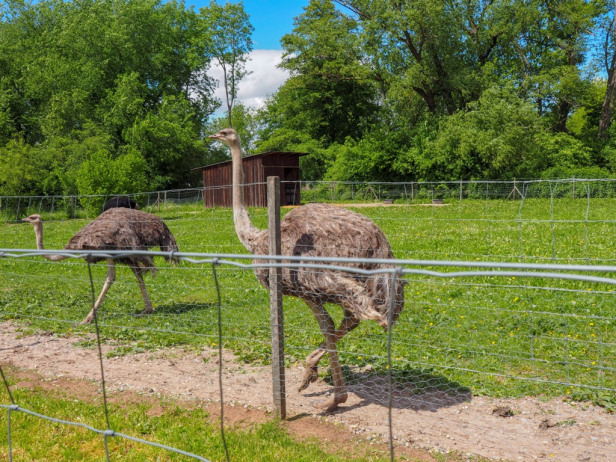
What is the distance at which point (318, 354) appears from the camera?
522 centimetres

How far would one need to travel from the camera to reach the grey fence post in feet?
15.5

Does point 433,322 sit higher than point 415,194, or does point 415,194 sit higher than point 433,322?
point 415,194

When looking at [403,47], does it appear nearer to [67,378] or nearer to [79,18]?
[79,18]

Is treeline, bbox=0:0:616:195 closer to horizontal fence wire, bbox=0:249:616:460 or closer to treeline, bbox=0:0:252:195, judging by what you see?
treeline, bbox=0:0:252:195

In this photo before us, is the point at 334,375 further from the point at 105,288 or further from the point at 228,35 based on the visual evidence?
the point at 228,35

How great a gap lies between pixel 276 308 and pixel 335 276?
56 cm

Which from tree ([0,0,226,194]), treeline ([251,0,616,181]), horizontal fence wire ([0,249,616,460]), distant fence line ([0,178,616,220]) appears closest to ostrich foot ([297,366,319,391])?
horizontal fence wire ([0,249,616,460])

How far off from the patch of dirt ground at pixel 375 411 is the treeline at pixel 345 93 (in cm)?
2103

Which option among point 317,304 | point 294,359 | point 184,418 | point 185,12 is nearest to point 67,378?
point 184,418

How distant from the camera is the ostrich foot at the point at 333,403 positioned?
16.3 ft

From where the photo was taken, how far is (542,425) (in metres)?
4.46

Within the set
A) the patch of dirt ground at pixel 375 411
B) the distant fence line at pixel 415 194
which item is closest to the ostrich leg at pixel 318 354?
the patch of dirt ground at pixel 375 411

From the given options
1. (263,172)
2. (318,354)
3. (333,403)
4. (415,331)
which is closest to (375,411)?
(333,403)

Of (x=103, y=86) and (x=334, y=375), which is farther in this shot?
(x=103, y=86)
